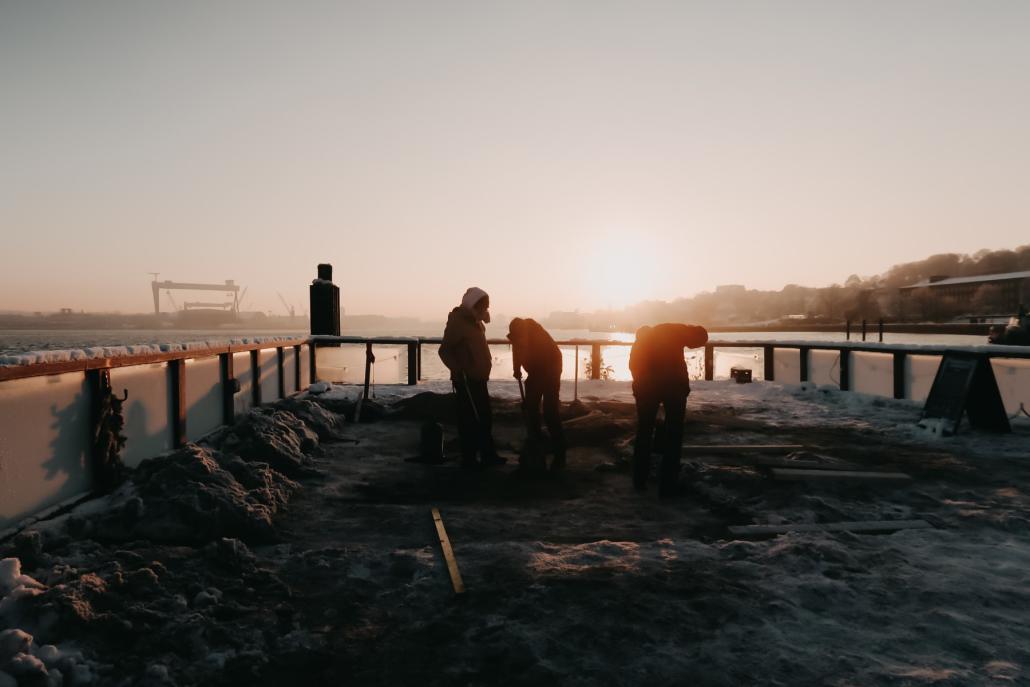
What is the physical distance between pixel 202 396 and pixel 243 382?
1.79m

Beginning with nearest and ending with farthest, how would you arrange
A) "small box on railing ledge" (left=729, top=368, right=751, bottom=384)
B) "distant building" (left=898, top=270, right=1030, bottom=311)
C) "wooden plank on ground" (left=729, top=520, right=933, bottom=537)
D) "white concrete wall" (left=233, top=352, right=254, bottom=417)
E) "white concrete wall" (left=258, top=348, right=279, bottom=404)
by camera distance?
"wooden plank on ground" (left=729, top=520, right=933, bottom=537)
"white concrete wall" (left=233, top=352, right=254, bottom=417)
"white concrete wall" (left=258, top=348, right=279, bottom=404)
"small box on railing ledge" (left=729, top=368, right=751, bottom=384)
"distant building" (left=898, top=270, right=1030, bottom=311)

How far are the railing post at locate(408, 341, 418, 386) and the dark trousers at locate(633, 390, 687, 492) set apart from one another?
34.3 feet

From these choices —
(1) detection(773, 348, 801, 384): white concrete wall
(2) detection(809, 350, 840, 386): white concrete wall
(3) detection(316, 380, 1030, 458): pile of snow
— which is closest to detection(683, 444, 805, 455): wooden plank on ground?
(3) detection(316, 380, 1030, 458): pile of snow

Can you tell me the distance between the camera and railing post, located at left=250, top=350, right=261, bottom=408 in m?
10.5

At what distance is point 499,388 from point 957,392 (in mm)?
9440

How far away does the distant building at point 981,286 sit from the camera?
310 feet

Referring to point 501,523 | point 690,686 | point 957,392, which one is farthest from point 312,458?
point 957,392

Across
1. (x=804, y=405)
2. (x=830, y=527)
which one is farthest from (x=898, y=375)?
(x=830, y=527)

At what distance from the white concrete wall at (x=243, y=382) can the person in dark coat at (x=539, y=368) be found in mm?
4561

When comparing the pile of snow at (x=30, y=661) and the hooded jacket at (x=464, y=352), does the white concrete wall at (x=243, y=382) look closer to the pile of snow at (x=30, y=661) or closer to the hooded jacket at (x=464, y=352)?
the hooded jacket at (x=464, y=352)

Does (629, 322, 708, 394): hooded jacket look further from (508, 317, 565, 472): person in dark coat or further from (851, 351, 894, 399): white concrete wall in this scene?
(851, 351, 894, 399): white concrete wall

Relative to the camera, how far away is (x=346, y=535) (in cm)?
512

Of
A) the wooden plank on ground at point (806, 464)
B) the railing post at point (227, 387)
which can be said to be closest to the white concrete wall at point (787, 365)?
the wooden plank on ground at point (806, 464)

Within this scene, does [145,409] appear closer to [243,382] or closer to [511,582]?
[243,382]
